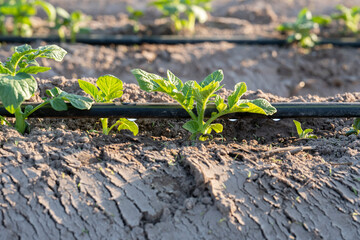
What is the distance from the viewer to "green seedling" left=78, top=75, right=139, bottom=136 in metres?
2.17

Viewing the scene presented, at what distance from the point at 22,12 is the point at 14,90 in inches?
131

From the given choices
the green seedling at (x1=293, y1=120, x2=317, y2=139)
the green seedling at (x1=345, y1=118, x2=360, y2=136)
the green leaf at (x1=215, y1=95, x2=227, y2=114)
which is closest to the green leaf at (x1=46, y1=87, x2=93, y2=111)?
the green leaf at (x1=215, y1=95, x2=227, y2=114)

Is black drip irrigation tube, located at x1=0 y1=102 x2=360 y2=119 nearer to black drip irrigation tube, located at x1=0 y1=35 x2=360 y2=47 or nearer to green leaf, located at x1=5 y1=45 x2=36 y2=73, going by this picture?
green leaf, located at x1=5 y1=45 x2=36 y2=73

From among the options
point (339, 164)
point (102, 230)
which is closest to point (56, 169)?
point (102, 230)

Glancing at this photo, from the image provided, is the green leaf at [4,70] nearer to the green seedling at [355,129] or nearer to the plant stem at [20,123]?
the plant stem at [20,123]

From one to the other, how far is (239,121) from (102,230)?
1.14 metres

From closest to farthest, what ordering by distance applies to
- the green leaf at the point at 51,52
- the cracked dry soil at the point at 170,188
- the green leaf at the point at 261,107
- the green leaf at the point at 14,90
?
1. the cracked dry soil at the point at 170,188
2. the green leaf at the point at 14,90
3. the green leaf at the point at 51,52
4. the green leaf at the point at 261,107

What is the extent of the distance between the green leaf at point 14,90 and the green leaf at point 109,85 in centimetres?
33

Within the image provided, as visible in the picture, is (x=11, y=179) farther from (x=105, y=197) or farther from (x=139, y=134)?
(x=139, y=134)

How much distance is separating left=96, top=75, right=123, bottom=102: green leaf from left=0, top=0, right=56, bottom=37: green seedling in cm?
267

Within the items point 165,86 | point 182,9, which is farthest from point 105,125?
point 182,9

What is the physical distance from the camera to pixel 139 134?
239 cm

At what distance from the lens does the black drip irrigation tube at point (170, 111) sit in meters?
2.22

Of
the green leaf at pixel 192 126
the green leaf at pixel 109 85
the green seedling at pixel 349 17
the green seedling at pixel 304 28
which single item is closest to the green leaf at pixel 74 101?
the green leaf at pixel 109 85
